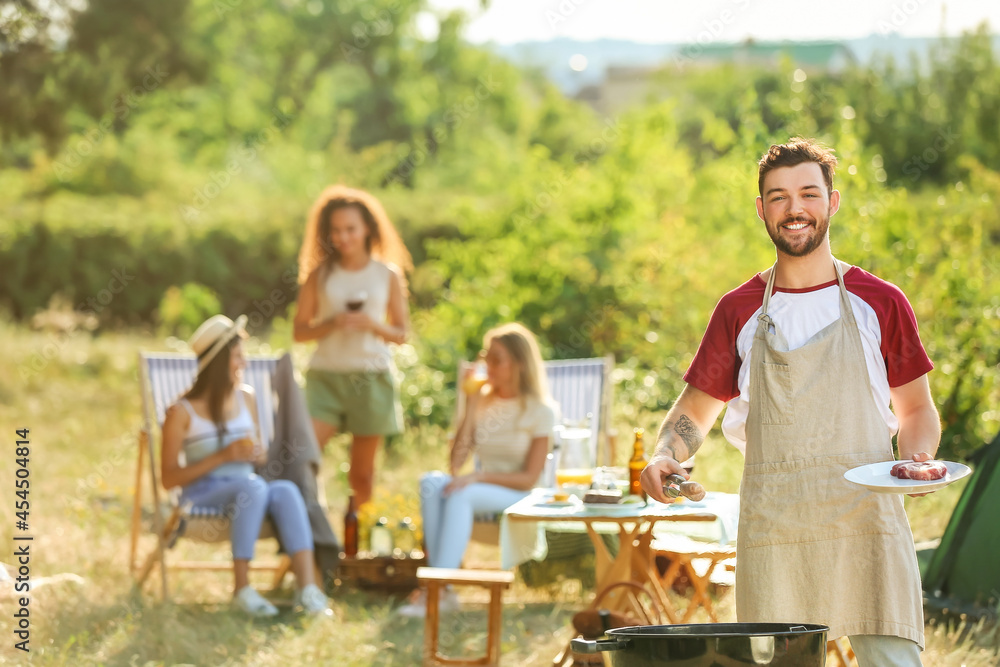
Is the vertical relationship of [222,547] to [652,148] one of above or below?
below

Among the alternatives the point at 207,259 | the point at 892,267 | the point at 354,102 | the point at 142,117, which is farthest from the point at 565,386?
the point at 354,102

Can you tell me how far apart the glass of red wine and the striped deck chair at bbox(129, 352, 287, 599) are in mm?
615

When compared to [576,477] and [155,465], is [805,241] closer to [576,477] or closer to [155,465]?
[576,477]

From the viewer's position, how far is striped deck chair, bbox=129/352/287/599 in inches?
200

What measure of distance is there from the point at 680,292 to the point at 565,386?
2.45 metres

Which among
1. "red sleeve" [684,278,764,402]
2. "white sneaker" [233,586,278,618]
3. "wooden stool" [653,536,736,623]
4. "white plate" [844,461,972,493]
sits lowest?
"white sneaker" [233,586,278,618]

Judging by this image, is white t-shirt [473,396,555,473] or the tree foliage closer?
white t-shirt [473,396,555,473]

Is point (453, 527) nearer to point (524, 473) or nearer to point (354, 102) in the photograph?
point (524, 473)

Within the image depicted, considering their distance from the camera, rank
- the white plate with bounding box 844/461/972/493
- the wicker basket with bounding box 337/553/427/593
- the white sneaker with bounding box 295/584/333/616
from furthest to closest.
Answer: the wicker basket with bounding box 337/553/427/593 → the white sneaker with bounding box 295/584/333/616 → the white plate with bounding box 844/461/972/493

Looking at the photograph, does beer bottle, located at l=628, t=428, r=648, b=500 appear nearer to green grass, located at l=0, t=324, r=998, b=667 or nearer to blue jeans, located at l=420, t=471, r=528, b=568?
green grass, located at l=0, t=324, r=998, b=667

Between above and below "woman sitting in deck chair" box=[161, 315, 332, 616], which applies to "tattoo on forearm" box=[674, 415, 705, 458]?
above

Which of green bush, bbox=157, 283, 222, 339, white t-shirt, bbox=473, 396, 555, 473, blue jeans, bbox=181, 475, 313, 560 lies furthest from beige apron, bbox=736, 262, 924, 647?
green bush, bbox=157, 283, 222, 339

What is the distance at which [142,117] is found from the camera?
74.4 feet

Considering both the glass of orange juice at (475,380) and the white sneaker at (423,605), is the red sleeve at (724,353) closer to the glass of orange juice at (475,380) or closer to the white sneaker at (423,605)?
the white sneaker at (423,605)
